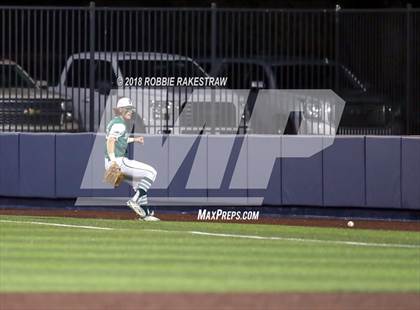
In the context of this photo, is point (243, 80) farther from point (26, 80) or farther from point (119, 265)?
point (119, 265)

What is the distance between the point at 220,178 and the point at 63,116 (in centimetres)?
294

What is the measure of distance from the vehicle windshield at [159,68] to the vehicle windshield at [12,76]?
5.29 ft

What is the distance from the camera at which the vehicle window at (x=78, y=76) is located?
21.6m

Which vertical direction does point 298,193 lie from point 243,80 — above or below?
below

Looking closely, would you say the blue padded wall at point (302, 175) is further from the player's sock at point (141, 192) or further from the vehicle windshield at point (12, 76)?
the vehicle windshield at point (12, 76)

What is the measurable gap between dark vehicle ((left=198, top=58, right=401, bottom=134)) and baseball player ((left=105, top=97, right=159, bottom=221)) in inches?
109

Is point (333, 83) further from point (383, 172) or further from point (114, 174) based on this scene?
point (114, 174)

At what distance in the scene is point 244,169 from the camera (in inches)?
828

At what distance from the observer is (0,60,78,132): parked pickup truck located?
21.4 metres

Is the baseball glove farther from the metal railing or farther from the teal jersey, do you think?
the metal railing

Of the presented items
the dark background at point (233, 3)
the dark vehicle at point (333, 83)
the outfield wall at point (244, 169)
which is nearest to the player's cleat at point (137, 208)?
the outfield wall at point (244, 169)

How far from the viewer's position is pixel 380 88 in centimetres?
2175

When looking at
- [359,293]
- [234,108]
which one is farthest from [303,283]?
[234,108]

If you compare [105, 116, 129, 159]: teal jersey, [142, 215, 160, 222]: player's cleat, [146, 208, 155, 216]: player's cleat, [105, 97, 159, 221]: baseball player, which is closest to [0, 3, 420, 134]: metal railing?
[146, 208, 155, 216]: player's cleat
